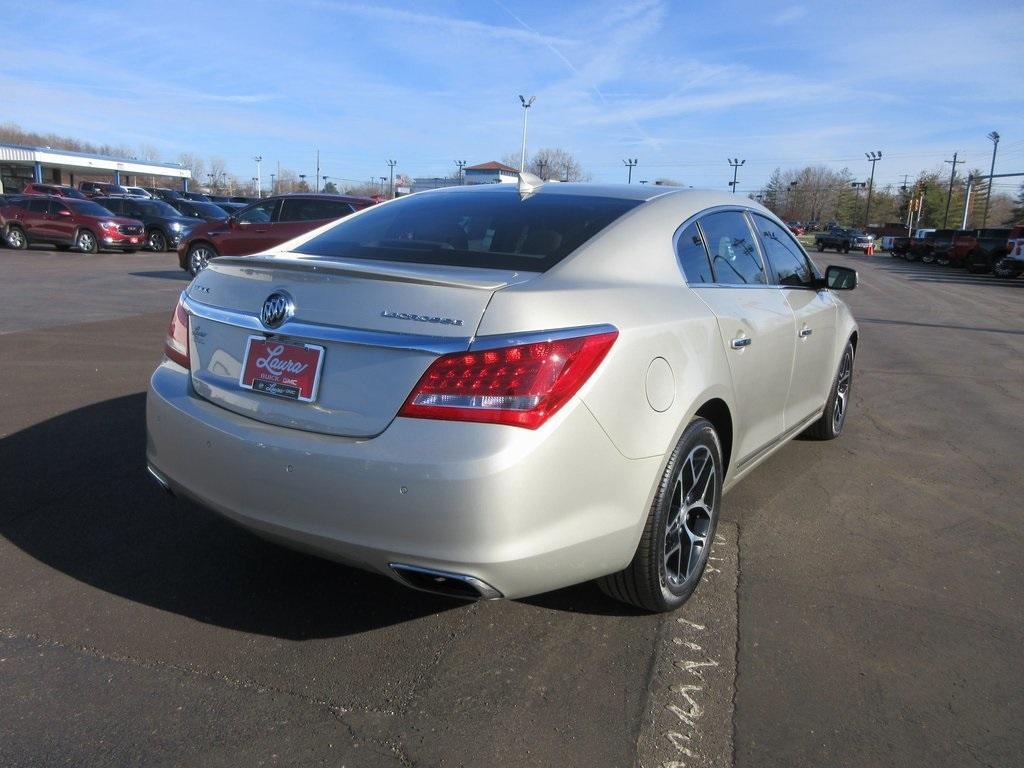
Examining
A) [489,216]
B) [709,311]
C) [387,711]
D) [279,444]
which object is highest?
[489,216]

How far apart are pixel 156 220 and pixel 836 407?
2405 cm

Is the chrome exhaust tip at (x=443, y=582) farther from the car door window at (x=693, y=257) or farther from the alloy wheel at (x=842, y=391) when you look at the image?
the alloy wheel at (x=842, y=391)

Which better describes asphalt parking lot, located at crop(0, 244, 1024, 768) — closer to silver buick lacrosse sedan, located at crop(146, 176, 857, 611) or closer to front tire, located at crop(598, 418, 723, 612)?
front tire, located at crop(598, 418, 723, 612)

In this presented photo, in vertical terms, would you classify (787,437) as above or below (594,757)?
above

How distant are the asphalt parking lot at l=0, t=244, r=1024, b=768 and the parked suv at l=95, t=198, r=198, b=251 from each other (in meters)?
21.9

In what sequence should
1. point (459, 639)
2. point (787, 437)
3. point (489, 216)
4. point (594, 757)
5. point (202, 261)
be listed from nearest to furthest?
1. point (594, 757)
2. point (459, 639)
3. point (489, 216)
4. point (787, 437)
5. point (202, 261)

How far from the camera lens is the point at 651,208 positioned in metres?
3.45

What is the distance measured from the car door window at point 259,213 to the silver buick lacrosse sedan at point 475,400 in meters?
13.0

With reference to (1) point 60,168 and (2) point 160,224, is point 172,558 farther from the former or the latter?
(1) point 60,168

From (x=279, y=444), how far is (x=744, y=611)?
6.34ft

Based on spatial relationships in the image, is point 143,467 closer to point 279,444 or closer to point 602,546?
point 279,444

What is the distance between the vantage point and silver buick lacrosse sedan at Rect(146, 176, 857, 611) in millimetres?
2375

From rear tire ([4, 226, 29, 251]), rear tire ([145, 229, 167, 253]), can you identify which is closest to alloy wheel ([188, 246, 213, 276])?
rear tire ([145, 229, 167, 253])

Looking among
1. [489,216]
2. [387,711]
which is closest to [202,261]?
[489,216]
